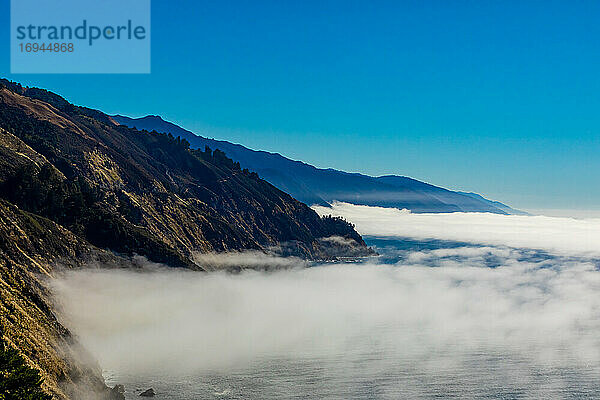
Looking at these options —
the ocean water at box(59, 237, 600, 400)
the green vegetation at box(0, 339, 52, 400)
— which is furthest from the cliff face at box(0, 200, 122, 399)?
the ocean water at box(59, 237, 600, 400)

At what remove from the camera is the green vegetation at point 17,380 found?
229 ft

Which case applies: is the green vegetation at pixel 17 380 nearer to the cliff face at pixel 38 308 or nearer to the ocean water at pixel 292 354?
the cliff face at pixel 38 308

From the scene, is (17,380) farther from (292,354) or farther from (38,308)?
(292,354)

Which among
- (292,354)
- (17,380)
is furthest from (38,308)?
(292,354)

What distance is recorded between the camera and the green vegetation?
229ft

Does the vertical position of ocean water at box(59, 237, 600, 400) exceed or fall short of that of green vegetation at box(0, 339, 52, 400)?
it falls short

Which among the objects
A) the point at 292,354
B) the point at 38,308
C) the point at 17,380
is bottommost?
the point at 292,354

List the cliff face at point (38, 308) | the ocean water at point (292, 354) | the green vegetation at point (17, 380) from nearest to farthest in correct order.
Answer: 1. the green vegetation at point (17, 380)
2. the cliff face at point (38, 308)
3. the ocean water at point (292, 354)

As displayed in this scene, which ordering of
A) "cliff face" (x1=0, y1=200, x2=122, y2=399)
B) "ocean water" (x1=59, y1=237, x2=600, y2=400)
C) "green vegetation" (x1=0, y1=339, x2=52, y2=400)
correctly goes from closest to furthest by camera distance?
1. "green vegetation" (x1=0, y1=339, x2=52, y2=400)
2. "cliff face" (x1=0, y1=200, x2=122, y2=399)
3. "ocean water" (x1=59, y1=237, x2=600, y2=400)

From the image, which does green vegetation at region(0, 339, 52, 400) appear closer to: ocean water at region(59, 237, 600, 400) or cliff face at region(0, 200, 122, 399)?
cliff face at region(0, 200, 122, 399)

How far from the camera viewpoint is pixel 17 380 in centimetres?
7150

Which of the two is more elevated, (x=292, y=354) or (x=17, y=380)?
(x=17, y=380)

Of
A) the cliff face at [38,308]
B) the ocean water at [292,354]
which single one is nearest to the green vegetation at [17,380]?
the cliff face at [38,308]

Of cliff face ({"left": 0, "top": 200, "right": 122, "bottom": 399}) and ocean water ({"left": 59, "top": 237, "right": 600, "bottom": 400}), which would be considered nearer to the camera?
cliff face ({"left": 0, "top": 200, "right": 122, "bottom": 399})
